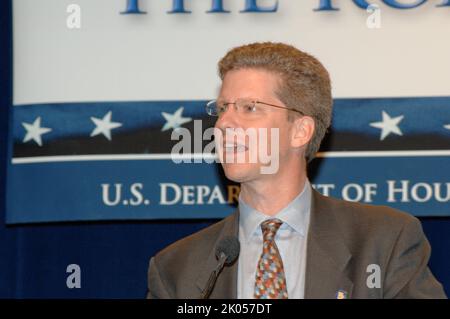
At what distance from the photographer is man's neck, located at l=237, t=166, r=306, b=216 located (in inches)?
114

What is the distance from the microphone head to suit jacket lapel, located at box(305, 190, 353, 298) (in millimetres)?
261

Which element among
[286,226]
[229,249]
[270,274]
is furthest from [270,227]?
[229,249]

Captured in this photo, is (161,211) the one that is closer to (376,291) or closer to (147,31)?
(147,31)

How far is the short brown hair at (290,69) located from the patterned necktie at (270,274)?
0.41 m

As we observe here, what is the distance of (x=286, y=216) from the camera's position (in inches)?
114

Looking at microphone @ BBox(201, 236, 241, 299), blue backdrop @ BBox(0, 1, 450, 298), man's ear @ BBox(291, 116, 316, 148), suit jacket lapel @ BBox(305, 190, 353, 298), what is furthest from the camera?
blue backdrop @ BBox(0, 1, 450, 298)

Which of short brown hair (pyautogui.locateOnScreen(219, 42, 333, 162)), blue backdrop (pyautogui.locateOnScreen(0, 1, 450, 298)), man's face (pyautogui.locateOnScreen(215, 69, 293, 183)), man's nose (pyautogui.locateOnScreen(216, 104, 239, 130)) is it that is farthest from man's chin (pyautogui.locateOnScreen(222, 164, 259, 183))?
blue backdrop (pyautogui.locateOnScreen(0, 1, 450, 298))

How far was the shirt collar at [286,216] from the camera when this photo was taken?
9.46ft

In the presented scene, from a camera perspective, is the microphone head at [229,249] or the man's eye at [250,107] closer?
the microphone head at [229,249]

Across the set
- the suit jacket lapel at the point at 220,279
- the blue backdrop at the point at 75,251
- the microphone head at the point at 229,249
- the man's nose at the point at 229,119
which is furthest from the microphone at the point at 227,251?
the blue backdrop at the point at 75,251

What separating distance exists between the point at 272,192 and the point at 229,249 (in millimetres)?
375

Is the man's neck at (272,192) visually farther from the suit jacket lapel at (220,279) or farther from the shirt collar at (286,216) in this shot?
the suit jacket lapel at (220,279)

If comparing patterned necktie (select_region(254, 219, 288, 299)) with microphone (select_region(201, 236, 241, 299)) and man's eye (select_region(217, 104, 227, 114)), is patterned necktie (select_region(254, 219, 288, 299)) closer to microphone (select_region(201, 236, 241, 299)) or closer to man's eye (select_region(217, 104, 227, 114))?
microphone (select_region(201, 236, 241, 299))

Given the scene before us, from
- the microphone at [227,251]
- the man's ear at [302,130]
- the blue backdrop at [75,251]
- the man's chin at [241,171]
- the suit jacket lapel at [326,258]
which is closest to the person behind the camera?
the microphone at [227,251]
